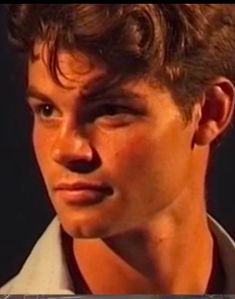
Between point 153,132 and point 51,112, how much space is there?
0.27 meters

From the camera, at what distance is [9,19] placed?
1816 mm

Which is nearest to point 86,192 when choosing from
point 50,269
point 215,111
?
point 50,269

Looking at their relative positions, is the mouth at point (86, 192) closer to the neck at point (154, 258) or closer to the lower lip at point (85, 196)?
the lower lip at point (85, 196)

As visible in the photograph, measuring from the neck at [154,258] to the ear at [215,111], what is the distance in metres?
0.18

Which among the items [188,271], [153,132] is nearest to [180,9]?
[153,132]

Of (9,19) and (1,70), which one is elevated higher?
(9,19)

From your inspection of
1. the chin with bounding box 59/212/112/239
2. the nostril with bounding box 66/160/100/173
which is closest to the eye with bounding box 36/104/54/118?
the nostril with bounding box 66/160/100/173

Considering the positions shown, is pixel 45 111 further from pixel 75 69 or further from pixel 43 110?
pixel 75 69

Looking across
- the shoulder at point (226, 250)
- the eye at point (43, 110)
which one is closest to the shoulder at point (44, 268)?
the eye at point (43, 110)

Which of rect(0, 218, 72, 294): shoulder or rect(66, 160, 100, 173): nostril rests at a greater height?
rect(66, 160, 100, 173): nostril

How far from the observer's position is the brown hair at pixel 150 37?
1.78 m

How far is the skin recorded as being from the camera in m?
1.80

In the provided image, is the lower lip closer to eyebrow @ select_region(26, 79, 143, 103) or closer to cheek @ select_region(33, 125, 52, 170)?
cheek @ select_region(33, 125, 52, 170)

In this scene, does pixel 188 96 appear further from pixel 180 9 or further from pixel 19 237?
pixel 19 237
